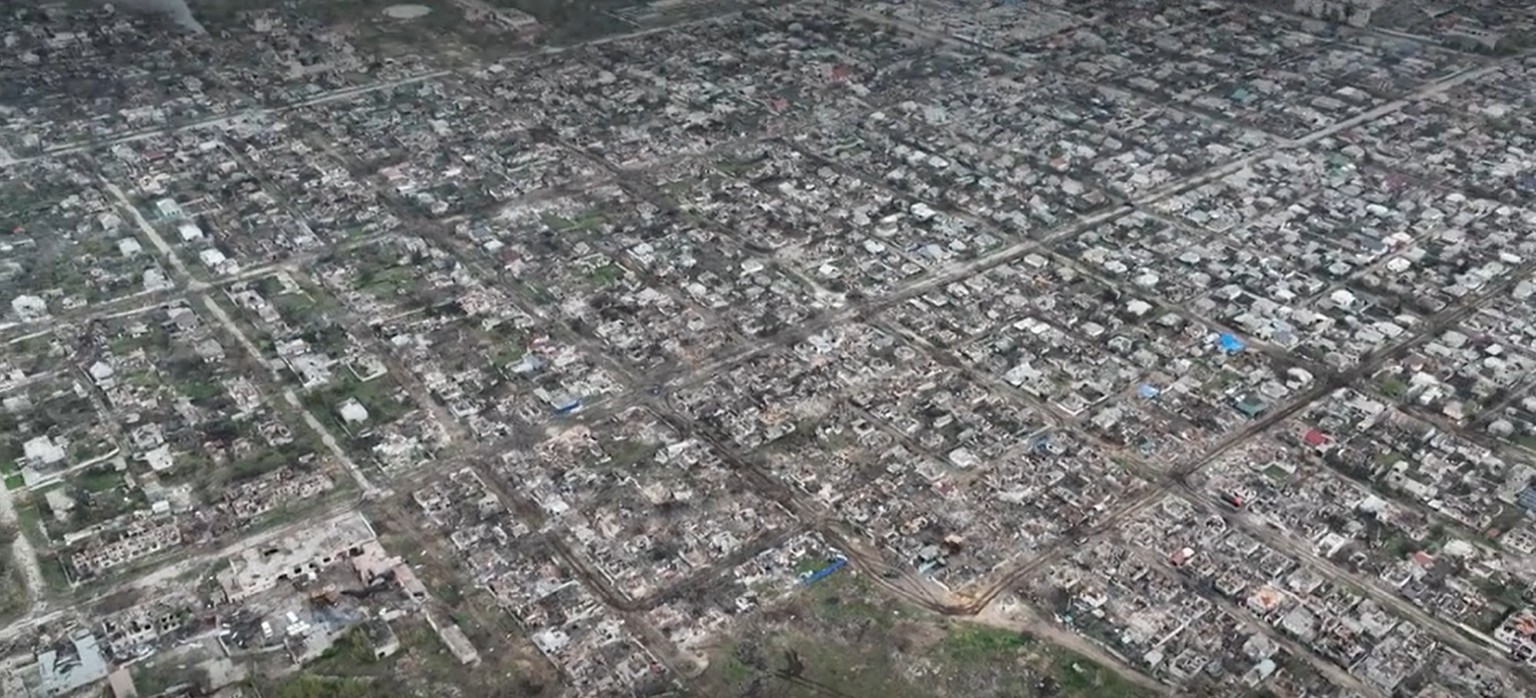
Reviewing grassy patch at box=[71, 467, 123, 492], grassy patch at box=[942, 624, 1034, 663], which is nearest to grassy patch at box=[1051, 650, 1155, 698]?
grassy patch at box=[942, 624, 1034, 663]

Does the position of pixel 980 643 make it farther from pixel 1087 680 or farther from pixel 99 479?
pixel 99 479

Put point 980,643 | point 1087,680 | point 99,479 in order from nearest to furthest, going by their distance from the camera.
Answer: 1. point 1087,680
2. point 980,643
3. point 99,479

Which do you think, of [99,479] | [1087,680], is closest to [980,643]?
[1087,680]

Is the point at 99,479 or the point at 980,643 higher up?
the point at 99,479

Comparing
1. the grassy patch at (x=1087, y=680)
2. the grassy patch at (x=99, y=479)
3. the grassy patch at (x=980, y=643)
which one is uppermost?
the grassy patch at (x=99, y=479)

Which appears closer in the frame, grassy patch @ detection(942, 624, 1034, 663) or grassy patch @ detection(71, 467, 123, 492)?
grassy patch @ detection(942, 624, 1034, 663)

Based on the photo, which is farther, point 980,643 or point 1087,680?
point 980,643

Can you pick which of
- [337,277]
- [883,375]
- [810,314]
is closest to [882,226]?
[810,314]

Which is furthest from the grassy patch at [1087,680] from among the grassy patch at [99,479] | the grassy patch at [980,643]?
the grassy patch at [99,479]

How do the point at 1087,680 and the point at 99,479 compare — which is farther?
the point at 99,479

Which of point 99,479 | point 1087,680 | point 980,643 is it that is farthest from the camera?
point 99,479

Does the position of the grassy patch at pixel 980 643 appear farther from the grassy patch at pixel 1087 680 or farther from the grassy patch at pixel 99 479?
the grassy patch at pixel 99 479

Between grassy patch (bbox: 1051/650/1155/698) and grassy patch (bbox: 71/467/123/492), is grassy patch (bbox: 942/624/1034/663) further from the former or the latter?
grassy patch (bbox: 71/467/123/492)
